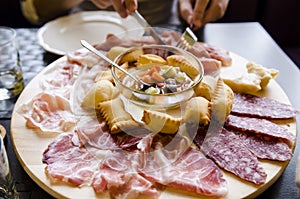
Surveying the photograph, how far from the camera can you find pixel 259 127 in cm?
99

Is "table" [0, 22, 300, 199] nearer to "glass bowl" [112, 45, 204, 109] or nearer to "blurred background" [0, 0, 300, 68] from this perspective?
"glass bowl" [112, 45, 204, 109]

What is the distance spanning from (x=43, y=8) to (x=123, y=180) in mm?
1013

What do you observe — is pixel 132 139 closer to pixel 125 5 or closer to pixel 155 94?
pixel 155 94

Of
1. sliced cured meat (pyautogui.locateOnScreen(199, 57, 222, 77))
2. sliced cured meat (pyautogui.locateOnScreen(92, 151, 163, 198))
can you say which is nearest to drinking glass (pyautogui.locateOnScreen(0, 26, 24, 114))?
sliced cured meat (pyautogui.locateOnScreen(92, 151, 163, 198))

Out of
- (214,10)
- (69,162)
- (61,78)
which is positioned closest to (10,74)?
(61,78)

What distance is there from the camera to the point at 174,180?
85 centimetres

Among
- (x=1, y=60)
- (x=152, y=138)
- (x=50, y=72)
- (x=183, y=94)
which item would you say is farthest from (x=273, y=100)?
(x=1, y=60)

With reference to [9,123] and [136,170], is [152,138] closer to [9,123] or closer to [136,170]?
[136,170]

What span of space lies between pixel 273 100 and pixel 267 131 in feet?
0.52

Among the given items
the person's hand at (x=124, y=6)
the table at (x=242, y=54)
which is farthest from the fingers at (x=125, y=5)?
the table at (x=242, y=54)

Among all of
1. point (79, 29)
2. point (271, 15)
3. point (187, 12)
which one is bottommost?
point (271, 15)

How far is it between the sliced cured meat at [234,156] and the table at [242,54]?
0.23ft

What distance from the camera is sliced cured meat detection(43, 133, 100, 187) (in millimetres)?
864

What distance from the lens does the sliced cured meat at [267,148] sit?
3.04 ft
